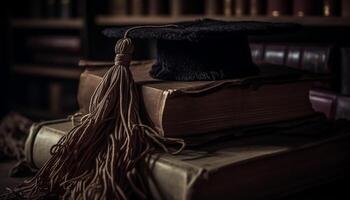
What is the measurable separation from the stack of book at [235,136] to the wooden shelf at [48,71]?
995mm

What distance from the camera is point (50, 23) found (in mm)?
1833

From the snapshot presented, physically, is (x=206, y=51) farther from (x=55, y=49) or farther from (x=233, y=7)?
(x=55, y=49)

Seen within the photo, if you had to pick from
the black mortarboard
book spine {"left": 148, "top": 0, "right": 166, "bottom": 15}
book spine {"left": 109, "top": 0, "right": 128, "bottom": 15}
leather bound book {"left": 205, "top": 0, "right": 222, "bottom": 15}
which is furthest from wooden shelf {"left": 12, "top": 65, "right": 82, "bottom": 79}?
the black mortarboard

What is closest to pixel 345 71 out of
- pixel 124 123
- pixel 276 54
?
pixel 276 54

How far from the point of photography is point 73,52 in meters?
1.81

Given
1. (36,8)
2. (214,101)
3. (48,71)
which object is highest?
(36,8)

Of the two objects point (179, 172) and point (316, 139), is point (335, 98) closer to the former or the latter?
point (316, 139)

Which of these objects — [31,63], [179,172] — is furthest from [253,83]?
[31,63]

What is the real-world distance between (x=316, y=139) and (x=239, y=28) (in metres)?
0.18

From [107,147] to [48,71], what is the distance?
4.28 ft

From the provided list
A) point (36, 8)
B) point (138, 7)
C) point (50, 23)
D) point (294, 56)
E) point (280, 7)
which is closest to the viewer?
point (294, 56)

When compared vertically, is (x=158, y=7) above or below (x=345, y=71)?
above

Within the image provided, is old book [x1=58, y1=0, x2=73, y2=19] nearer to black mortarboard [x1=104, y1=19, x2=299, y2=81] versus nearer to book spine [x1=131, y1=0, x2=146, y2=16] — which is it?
book spine [x1=131, y1=0, x2=146, y2=16]

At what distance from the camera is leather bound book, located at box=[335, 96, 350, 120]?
887 millimetres
